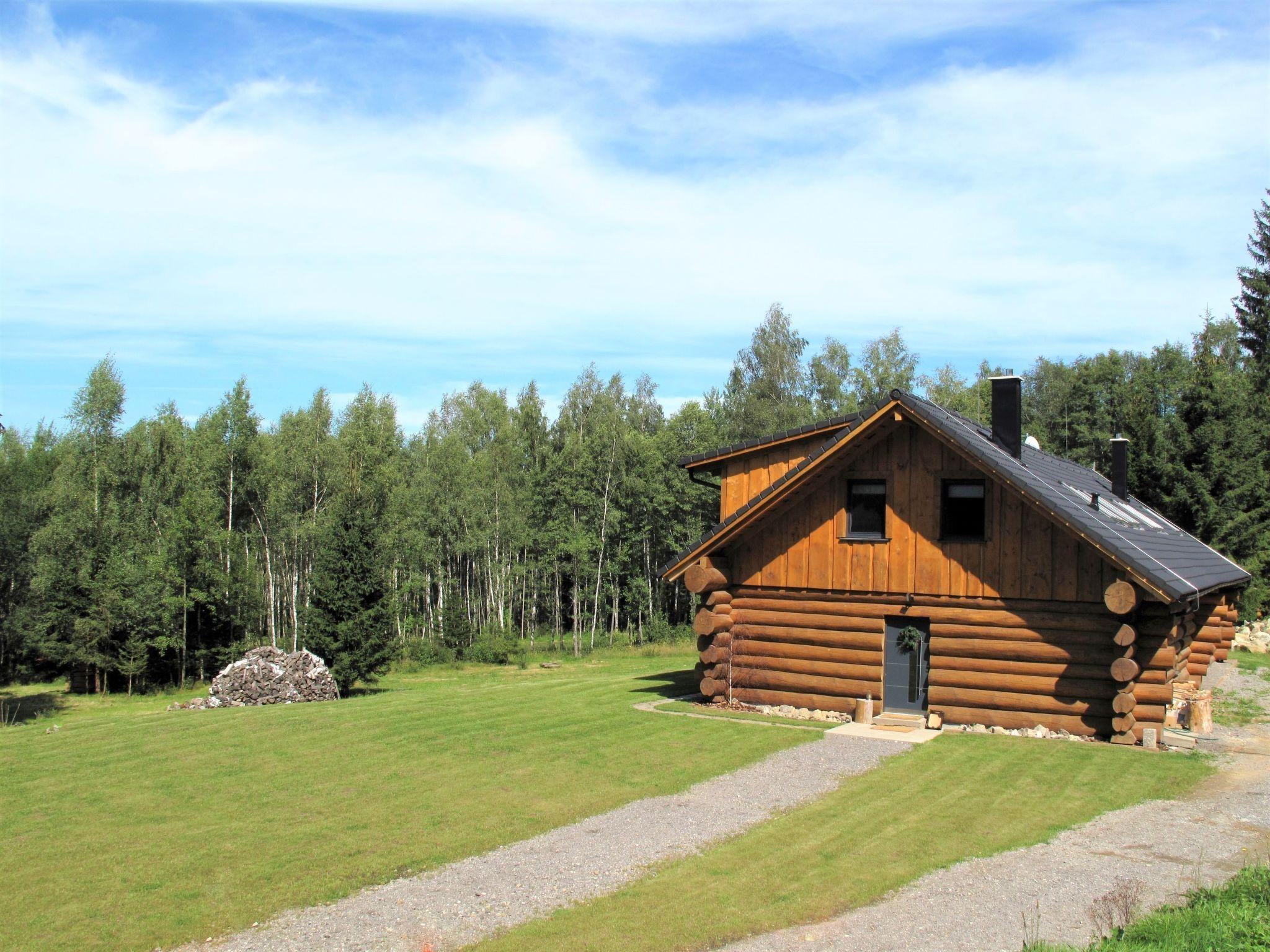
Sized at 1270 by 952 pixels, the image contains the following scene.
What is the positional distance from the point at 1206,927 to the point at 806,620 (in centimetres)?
1213

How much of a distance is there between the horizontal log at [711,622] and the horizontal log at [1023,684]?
437 cm

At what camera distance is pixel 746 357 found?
2228 inches

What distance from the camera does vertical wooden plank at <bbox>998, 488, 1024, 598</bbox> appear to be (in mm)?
17250

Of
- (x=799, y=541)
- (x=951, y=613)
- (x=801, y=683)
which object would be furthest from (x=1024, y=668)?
(x=799, y=541)

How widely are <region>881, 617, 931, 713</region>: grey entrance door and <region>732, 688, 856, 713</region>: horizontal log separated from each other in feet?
2.52

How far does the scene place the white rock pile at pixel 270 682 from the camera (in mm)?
24656

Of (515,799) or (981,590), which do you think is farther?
(981,590)

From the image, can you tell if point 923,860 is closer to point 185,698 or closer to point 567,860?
point 567,860

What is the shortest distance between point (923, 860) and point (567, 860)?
3.91m

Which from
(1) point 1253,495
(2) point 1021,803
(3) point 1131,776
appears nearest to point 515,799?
(2) point 1021,803

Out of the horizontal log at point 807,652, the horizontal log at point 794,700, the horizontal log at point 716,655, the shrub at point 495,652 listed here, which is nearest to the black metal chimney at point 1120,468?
the horizontal log at point 807,652

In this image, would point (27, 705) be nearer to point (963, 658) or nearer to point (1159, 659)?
point (963, 658)

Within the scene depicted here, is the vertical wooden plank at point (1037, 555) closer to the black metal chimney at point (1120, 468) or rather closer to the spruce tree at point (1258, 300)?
the black metal chimney at point (1120, 468)

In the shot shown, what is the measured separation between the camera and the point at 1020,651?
56.2ft
